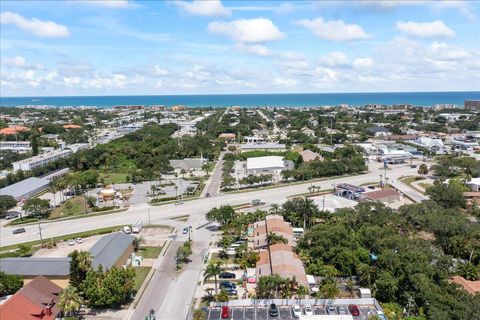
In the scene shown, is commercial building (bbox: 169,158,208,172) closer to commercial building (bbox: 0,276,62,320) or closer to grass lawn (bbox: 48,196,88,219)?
grass lawn (bbox: 48,196,88,219)

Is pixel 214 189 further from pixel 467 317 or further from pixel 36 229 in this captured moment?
pixel 467 317

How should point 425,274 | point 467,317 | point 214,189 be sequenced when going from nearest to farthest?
point 467,317 < point 425,274 < point 214,189

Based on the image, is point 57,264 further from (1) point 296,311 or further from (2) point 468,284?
(2) point 468,284

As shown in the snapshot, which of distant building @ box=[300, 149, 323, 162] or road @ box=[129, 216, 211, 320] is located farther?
distant building @ box=[300, 149, 323, 162]

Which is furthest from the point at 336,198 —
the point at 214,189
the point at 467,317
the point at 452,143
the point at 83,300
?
the point at 452,143

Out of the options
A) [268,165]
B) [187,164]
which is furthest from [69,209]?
[268,165]

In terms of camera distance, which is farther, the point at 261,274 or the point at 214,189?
the point at 214,189

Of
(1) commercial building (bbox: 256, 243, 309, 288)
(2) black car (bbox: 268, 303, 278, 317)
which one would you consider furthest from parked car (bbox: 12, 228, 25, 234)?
(2) black car (bbox: 268, 303, 278, 317)
